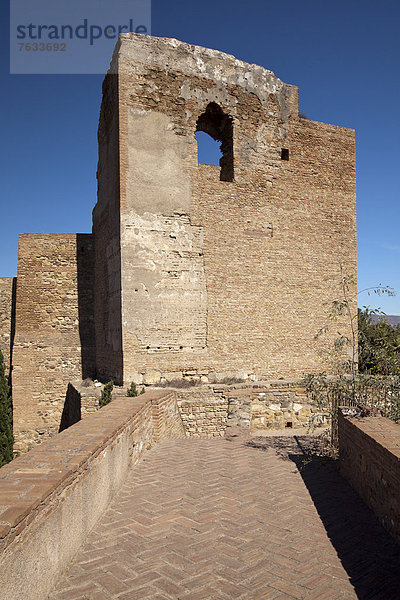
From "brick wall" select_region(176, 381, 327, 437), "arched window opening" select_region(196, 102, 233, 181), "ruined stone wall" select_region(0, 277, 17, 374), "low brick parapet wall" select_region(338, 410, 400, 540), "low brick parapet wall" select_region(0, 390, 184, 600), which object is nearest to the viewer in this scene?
"low brick parapet wall" select_region(0, 390, 184, 600)

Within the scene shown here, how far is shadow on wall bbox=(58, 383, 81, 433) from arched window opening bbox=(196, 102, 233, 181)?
634 centimetres

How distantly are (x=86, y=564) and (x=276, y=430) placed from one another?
7282mm

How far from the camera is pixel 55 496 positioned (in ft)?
8.91

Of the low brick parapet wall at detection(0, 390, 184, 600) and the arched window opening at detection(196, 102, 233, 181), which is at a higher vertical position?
the arched window opening at detection(196, 102, 233, 181)

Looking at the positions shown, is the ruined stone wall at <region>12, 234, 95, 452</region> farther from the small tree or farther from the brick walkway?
the brick walkway

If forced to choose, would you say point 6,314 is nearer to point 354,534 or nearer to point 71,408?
point 71,408

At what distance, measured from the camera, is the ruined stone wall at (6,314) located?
13461 mm

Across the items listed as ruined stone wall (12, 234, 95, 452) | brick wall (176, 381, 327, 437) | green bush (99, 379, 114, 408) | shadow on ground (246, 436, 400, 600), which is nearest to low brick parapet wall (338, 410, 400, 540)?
shadow on ground (246, 436, 400, 600)

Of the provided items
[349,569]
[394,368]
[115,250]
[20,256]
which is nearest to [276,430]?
[394,368]

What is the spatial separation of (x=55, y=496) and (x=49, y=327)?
1065 centimetres

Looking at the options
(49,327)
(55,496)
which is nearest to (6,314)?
(49,327)

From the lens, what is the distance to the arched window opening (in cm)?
1059

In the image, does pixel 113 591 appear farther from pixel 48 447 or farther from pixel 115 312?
pixel 115 312

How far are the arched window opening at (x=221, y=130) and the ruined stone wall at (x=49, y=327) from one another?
4.73 meters
